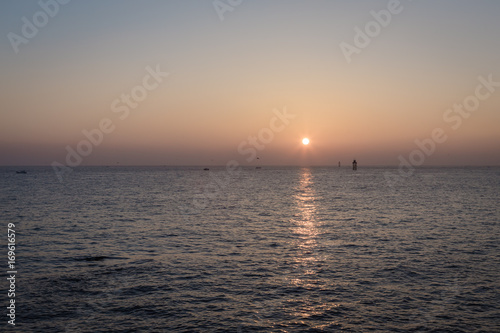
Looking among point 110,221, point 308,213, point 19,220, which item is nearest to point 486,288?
point 308,213

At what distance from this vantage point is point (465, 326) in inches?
736

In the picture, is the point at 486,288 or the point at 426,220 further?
the point at 426,220

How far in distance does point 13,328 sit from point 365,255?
26072mm

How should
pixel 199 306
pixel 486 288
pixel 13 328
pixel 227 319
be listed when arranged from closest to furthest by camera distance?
pixel 13 328 → pixel 227 319 → pixel 199 306 → pixel 486 288

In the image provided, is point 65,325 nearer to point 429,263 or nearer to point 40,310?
point 40,310

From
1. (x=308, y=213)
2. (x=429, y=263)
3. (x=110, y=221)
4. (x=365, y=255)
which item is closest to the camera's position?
(x=429, y=263)

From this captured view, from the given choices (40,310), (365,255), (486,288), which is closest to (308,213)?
(365,255)

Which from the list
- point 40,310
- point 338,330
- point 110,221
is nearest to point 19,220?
point 110,221

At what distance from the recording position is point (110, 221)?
53500mm

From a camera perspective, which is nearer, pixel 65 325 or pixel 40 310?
pixel 65 325

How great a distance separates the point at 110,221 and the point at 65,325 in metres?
36.3

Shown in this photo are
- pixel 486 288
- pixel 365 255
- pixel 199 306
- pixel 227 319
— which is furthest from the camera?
pixel 365 255

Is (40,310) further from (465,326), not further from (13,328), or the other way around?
(465,326)

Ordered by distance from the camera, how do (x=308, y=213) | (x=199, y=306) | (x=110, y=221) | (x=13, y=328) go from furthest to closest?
(x=308, y=213), (x=110, y=221), (x=199, y=306), (x=13, y=328)
